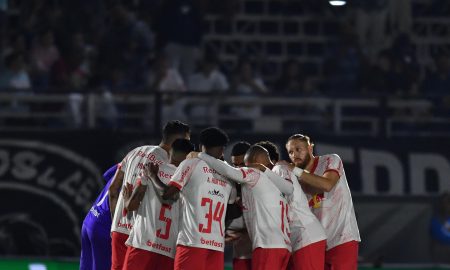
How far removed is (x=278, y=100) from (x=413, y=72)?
11.8 ft

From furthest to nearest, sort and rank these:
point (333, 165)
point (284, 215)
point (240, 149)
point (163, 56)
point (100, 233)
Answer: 1. point (163, 56)
2. point (100, 233)
3. point (333, 165)
4. point (240, 149)
5. point (284, 215)

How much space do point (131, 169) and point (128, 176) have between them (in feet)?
0.26

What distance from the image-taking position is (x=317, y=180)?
11.8 metres

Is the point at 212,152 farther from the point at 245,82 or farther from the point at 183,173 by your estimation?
the point at 245,82

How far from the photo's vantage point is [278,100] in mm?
19172

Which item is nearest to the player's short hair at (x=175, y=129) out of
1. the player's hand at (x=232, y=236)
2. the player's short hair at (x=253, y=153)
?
the player's short hair at (x=253, y=153)

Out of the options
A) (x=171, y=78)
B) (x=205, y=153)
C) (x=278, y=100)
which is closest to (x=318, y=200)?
(x=205, y=153)

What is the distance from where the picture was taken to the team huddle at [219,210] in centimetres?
1134

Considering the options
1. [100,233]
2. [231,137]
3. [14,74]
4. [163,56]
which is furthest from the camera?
[163,56]

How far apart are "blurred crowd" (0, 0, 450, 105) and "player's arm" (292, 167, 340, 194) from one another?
793 centimetres

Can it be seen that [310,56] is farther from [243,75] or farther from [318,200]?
[318,200]

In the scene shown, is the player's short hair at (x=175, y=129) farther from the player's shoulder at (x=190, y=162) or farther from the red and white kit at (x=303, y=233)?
the red and white kit at (x=303, y=233)

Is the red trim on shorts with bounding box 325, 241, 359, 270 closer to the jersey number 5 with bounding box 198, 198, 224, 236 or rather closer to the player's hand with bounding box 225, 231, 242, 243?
the player's hand with bounding box 225, 231, 242, 243

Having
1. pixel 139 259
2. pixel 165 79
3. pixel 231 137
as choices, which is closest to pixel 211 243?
pixel 139 259
